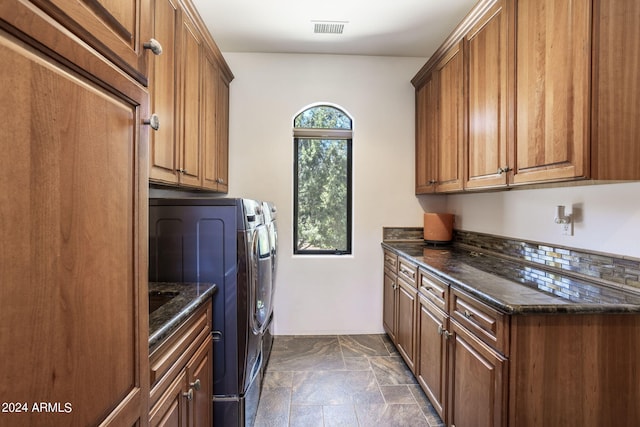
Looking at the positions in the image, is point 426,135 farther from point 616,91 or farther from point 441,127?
point 616,91

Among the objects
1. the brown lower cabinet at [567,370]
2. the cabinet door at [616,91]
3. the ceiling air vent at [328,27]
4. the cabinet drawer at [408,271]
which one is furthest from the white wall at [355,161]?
the brown lower cabinet at [567,370]

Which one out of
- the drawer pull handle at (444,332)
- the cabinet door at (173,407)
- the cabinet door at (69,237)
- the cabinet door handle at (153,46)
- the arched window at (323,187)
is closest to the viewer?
the cabinet door at (69,237)

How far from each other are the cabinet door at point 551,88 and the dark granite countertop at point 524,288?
51 cm

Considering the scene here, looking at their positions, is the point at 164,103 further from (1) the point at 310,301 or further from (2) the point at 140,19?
(1) the point at 310,301

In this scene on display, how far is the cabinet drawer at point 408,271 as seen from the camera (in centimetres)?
221

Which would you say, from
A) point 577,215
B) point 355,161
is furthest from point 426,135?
point 577,215

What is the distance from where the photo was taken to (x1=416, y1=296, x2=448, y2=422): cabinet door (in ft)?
5.68

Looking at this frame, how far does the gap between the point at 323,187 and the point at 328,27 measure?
1.45 metres

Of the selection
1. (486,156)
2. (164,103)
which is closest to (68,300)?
(164,103)

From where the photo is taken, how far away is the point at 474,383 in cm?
140

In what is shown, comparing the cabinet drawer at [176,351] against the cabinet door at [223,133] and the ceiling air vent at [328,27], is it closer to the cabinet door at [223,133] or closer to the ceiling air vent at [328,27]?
the cabinet door at [223,133]

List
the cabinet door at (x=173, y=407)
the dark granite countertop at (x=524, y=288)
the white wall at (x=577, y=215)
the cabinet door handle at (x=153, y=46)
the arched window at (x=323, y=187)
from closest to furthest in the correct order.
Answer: the cabinet door handle at (x=153, y=46) < the cabinet door at (x=173, y=407) < the dark granite countertop at (x=524, y=288) < the white wall at (x=577, y=215) < the arched window at (x=323, y=187)

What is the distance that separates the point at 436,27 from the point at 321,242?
2.21m

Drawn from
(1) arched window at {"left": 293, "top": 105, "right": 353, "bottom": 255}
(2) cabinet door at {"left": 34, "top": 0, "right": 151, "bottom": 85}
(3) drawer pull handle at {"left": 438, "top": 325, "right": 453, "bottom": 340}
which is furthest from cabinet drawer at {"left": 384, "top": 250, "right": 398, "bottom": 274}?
(2) cabinet door at {"left": 34, "top": 0, "right": 151, "bottom": 85}
